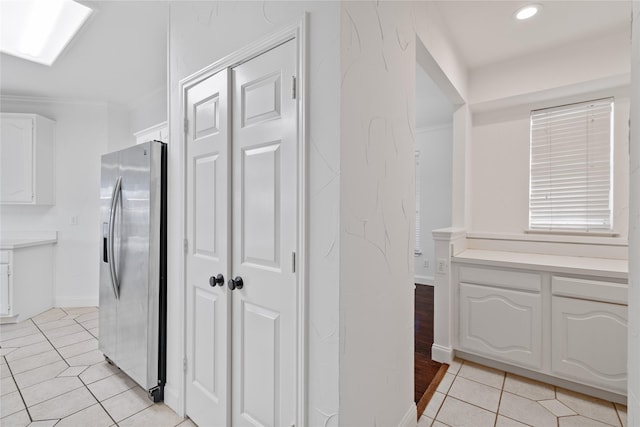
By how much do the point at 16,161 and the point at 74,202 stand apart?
0.72 meters

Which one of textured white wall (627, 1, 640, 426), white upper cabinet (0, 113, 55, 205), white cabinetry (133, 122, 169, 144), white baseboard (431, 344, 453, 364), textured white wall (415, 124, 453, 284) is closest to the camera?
textured white wall (627, 1, 640, 426)

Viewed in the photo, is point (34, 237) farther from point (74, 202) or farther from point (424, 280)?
point (424, 280)

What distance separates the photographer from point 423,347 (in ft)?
9.05

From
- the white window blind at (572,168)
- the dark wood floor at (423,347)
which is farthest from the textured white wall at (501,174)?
the dark wood floor at (423,347)

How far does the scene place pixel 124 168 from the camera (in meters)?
2.14

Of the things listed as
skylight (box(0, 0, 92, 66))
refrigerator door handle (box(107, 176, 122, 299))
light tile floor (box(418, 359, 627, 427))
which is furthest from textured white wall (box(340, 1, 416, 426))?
skylight (box(0, 0, 92, 66))

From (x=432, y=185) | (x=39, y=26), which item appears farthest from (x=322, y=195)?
(x=432, y=185)

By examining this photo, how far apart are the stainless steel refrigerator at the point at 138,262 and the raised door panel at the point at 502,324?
7.55ft

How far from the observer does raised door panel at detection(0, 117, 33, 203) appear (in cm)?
354

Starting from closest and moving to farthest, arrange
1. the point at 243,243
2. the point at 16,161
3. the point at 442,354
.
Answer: the point at 243,243 → the point at 442,354 → the point at 16,161

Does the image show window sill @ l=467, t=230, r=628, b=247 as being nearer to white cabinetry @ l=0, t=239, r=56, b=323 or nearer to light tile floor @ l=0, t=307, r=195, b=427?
light tile floor @ l=0, t=307, r=195, b=427

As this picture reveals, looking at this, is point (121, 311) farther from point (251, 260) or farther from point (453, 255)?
point (453, 255)

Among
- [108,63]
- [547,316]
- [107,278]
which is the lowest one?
[547,316]

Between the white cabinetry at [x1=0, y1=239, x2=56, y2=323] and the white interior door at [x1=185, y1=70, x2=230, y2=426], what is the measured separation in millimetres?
2952
